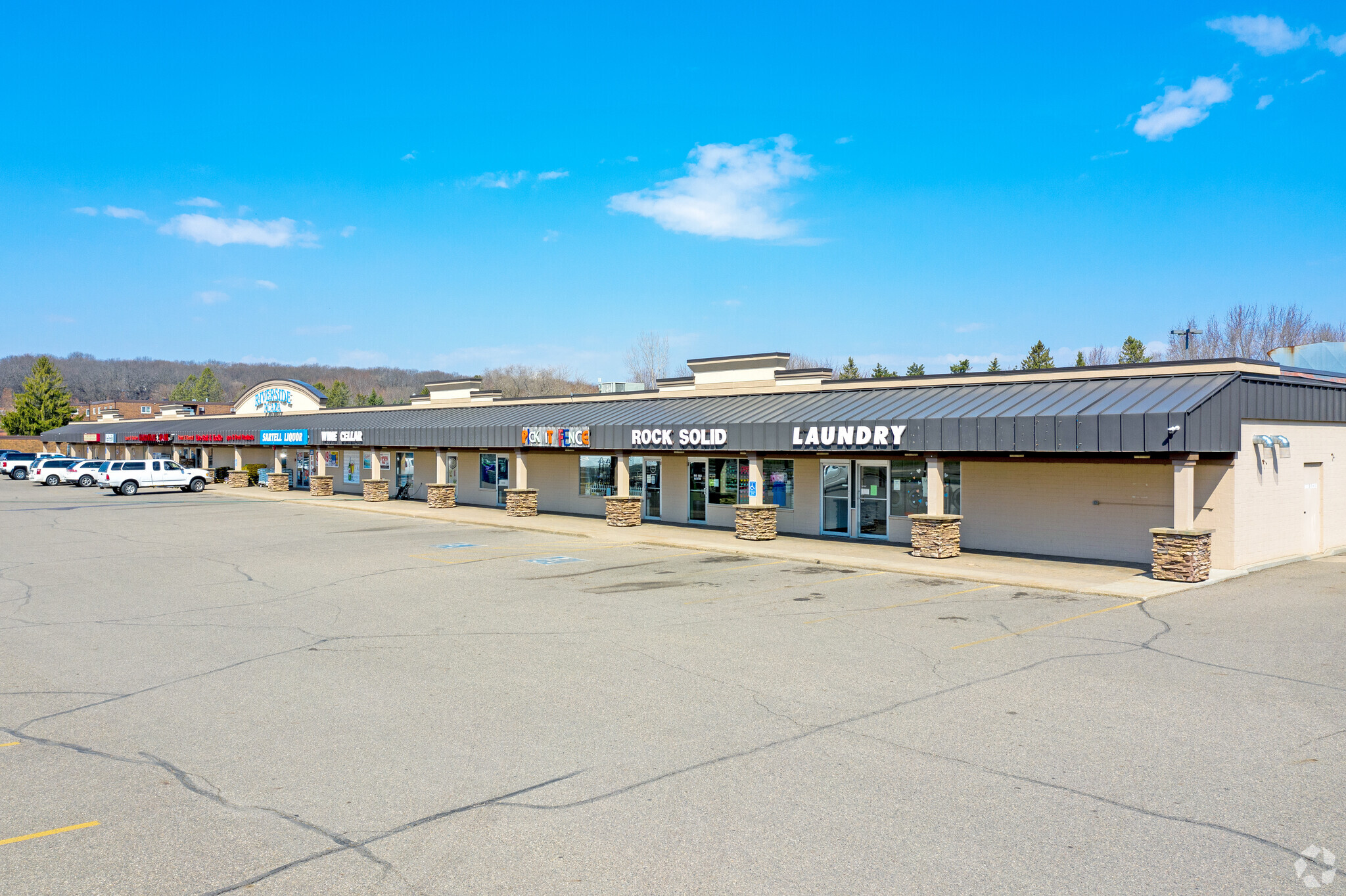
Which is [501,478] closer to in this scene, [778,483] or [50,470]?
[778,483]

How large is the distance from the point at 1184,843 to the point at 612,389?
35685 mm

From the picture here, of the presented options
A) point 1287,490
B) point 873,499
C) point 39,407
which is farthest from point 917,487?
point 39,407

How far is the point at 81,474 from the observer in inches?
2008

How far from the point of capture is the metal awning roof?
1659cm

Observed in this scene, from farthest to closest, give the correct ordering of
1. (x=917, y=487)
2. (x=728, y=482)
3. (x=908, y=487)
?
1. (x=728, y=482)
2. (x=908, y=487)
3. (x=917, y=487)

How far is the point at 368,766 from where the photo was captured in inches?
268

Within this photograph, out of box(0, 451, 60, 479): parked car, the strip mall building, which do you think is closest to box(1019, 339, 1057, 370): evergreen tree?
the strip mall building

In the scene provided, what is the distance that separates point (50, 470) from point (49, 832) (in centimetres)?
5737

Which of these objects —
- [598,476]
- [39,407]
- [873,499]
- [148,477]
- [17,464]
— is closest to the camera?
[873,499]

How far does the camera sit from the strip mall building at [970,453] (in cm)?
1742

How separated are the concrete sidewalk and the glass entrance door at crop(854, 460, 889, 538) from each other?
0.60m

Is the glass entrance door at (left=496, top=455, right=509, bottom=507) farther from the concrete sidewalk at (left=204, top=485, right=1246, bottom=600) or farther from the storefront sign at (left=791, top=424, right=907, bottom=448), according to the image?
the storefront sign at (left=791, top=424, right=907, bottom=448)

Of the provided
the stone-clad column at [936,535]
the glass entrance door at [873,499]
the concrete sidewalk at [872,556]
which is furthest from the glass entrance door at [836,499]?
the stone-clad column at [936,535]

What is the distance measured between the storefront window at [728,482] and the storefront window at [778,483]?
64 centimetres
